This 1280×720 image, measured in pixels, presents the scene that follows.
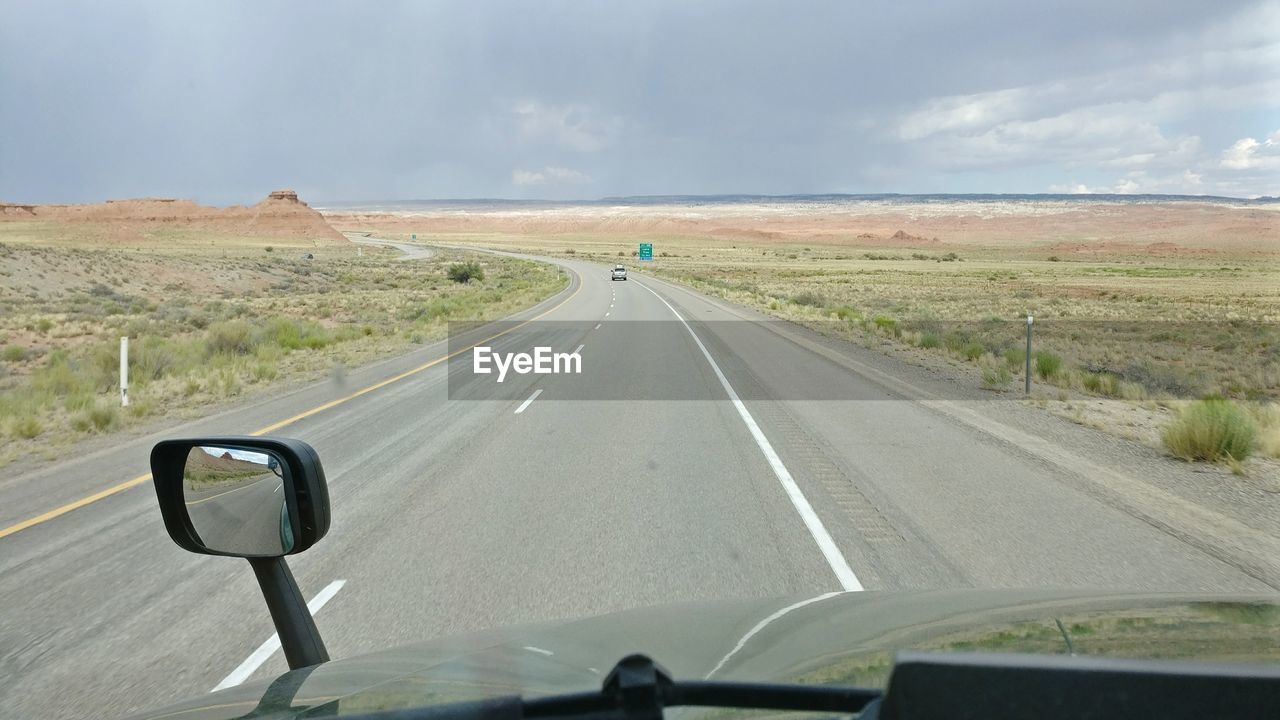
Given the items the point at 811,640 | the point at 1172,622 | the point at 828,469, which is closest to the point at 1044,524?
the point at 828,469

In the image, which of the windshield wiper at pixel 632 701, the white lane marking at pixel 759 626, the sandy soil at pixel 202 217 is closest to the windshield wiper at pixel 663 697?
the windshield wiper at pixel 632 701

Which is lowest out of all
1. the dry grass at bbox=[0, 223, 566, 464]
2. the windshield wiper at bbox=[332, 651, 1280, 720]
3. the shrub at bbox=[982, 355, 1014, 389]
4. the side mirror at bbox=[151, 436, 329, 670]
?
the dry grass at bbox=[0, 223, 566, 464]

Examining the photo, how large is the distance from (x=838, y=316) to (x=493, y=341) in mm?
14066

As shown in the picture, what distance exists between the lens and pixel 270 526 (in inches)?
120

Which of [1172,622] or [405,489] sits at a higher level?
[1172,622]

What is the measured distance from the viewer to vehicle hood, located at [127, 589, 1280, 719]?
7.74 ft

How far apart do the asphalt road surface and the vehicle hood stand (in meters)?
1.60

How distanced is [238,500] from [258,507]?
178 mm

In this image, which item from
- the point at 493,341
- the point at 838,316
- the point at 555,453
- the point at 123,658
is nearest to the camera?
the point at 123,658

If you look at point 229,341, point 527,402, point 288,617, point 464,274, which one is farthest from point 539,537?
point 464,274

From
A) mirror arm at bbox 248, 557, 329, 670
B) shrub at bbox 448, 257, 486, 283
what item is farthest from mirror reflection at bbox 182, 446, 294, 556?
shrub at bbox 448, 257, 486, 283

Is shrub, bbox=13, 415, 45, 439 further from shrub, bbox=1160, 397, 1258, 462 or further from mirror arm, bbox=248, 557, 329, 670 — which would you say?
shrub, bbox=1160, 397, 1258, 462

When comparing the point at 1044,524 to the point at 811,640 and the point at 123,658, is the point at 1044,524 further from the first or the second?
the point at 123,658

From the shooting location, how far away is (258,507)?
3260 millimetres
